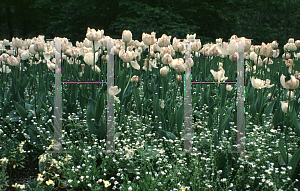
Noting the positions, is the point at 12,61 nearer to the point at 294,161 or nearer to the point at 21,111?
the point at 21,111

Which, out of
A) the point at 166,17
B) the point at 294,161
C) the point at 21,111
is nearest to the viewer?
the point at 294,161

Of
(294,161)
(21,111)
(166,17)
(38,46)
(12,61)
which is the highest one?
(166,17)

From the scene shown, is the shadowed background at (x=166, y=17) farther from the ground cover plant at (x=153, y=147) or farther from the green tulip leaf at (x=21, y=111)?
the green tulip leaf at (x=21, y=111)

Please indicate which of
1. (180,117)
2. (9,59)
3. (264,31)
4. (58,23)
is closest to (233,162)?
(180,117)

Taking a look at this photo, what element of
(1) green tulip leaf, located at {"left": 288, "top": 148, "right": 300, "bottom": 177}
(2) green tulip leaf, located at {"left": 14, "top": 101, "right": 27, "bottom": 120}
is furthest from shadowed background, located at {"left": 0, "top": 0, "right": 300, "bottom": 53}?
(1) green tulip leaf, located at {"left": 288, "top": 148, "right": 300, "bottom": 177}

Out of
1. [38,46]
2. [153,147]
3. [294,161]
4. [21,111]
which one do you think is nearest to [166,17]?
[38,46]

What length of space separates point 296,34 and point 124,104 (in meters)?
16.3

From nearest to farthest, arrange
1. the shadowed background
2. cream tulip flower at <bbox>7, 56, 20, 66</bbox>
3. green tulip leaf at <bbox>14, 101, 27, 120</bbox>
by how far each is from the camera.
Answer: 1. green tulip leaf at <bbox>14, 101, 27, 120</bbox>
2. cream tulip flower at <bbox>7, 56, 20, 66</bbox>
3. the shadowed background

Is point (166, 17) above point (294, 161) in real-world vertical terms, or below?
above

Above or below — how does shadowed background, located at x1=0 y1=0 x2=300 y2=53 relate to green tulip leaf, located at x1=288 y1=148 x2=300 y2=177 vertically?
above

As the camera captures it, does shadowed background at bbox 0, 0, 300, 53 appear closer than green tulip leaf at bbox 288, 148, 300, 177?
No

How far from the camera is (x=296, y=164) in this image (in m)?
1.95

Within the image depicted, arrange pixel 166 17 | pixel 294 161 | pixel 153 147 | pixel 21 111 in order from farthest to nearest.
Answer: pixel 166 17 → pixel 21 111 → pixel 153 147 → pixel 294 161

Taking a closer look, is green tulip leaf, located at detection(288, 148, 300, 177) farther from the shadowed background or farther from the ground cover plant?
the shadowed background
